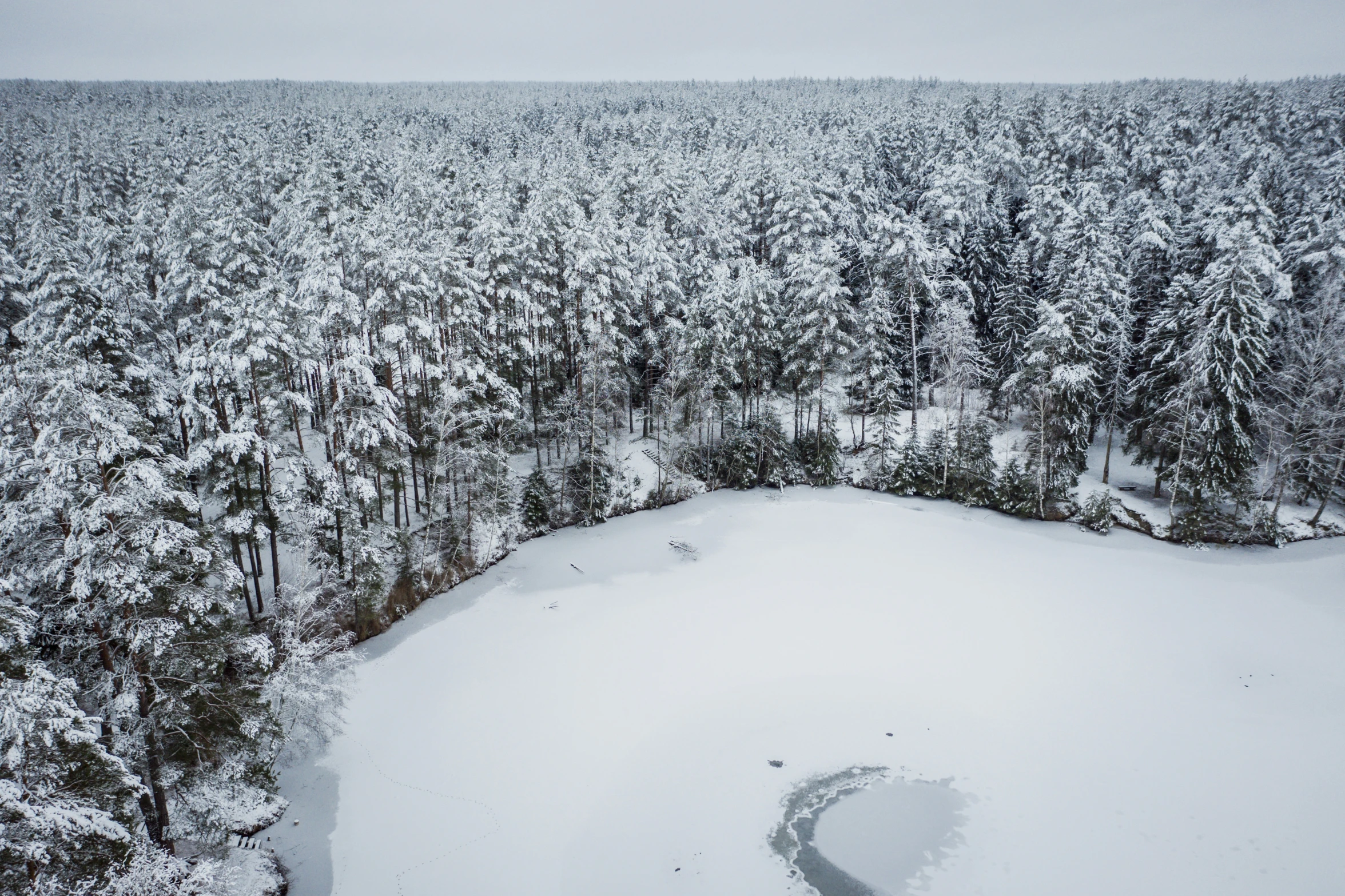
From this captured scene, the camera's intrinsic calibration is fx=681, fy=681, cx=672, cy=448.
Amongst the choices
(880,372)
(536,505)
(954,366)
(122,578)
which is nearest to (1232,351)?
(954,366)

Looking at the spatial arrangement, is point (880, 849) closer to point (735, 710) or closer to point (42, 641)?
point (735, 710)

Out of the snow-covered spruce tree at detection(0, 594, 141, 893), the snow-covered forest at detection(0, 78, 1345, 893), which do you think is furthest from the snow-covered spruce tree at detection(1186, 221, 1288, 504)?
the snow-covered spruce tree at detection(0, 594, 141, 893)

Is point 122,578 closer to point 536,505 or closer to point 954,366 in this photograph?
point 536,505

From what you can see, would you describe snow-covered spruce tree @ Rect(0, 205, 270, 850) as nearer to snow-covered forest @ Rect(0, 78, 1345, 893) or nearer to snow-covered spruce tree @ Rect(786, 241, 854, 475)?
snow-covered forest @ Rect(0, 78, 1345, 893)

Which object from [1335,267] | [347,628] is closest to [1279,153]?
[1335,267]

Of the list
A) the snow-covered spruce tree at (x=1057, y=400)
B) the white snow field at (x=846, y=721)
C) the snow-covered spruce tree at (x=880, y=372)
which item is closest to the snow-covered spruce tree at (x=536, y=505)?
the white snow field at (x=846, y=721)
